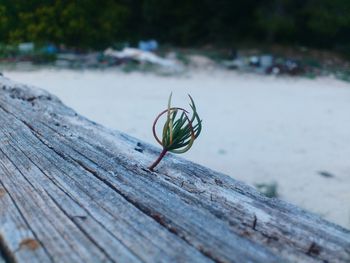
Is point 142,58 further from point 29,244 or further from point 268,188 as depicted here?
point 29,244

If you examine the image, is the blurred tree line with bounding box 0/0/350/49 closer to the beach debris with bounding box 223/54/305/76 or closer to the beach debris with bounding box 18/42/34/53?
the beach debris with bounding box 18/42/34/53

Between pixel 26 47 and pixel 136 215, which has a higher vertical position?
pixel 26 47

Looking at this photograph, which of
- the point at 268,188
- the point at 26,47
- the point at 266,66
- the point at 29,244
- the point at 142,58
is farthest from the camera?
the point at 26,47

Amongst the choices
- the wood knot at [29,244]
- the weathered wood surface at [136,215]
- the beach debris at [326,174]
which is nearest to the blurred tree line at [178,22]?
the beach debris at [326,174]

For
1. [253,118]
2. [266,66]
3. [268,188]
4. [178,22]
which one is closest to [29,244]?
[268,188]

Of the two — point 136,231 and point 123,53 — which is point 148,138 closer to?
point 136,231

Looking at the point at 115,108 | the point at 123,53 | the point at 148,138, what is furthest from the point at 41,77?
the point at 148,138
